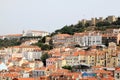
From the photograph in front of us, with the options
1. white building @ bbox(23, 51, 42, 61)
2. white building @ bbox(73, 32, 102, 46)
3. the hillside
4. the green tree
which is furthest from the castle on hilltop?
white building @ bbox(23, 51, 42, 61)

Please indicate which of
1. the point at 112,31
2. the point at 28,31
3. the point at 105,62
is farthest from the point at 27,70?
the point at 28,31

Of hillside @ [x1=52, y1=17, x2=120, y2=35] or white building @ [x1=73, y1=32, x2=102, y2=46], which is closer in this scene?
white building @ [x1=73, y1=32, x2=102, y2=46]

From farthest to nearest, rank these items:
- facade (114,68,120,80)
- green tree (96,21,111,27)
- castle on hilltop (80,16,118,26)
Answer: castle on hilltop (80,16,118,26), green tree (96,21,111,27), facade (114,68,120,80)

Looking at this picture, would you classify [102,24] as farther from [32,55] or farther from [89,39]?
[32,55]

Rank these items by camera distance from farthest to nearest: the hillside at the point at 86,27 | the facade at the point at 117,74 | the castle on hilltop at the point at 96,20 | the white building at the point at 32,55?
the castle on hilltop at the point at 96,20 → the hillside at the point at 86,27 → the white building at the point at 32,55 → the facade at the point at 117,74

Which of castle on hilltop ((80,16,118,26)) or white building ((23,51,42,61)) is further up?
castle on hilltop ((80,16,118,26))

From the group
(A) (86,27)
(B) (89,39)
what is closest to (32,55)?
(B) (89,39)

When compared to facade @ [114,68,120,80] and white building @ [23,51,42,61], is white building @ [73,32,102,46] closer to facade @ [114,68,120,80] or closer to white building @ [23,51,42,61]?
white building @ [23,51,42,61]

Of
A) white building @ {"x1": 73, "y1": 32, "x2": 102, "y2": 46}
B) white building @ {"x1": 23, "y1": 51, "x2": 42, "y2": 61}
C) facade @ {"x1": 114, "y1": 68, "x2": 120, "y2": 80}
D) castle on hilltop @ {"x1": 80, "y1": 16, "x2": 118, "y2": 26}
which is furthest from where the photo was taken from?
castle on hilltop @ {"x1": 80, "y1": 16, "x2": 118, "y2": 26}

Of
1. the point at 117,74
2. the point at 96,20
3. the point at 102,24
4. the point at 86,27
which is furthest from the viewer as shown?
the point at 96,20

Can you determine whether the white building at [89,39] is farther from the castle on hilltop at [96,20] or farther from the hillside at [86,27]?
the castle on hilltop at [96,20]

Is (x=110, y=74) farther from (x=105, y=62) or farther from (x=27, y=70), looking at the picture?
(x=27, y=70)

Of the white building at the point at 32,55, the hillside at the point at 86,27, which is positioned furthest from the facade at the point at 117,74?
the hillside at the point at 86,27

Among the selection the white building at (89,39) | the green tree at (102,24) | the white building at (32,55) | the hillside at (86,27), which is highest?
the green tree at (102,24)
